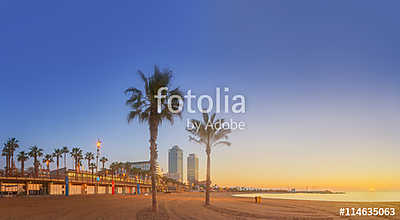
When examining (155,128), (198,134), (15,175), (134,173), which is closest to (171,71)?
(155,128)

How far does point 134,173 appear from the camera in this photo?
6491 inches

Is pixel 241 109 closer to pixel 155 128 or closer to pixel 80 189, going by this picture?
pixel 155 128

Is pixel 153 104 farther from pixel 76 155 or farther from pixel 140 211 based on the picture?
pixel 76 155

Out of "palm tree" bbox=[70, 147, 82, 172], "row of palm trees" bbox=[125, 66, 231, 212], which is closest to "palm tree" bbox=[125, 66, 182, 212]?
"row of palm trees" bbox=[125, 66, 231, 212]

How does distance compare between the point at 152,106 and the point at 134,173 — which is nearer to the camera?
the point at 152,106

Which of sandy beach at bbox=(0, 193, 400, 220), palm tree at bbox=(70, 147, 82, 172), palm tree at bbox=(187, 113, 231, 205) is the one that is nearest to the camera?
sandy beach at bbox=(0, 193, 400, 220)

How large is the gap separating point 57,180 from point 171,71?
46.8 metres

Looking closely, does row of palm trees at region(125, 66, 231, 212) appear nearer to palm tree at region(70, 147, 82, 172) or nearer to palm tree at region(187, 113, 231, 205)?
palm tree at region(187, 113, 231, 205)

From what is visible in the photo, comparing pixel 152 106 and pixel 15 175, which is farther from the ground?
pixel 152 106

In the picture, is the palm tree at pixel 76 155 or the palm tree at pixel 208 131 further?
the palm tree at pixel 76 155

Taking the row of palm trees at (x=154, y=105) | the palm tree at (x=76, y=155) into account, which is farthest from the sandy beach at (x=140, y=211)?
the palm tree at (x=76, y=155)

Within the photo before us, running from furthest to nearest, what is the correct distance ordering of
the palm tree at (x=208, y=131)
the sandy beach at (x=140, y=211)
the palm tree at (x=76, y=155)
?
the palm tree at (x=76, y=155) → the palm tree at (x=208, y=131) → the sandy beach at (x=140, y=211)

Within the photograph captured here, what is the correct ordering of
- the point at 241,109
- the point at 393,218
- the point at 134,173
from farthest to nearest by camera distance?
the point at 134,173 < the point at 241,109 < the point at 393,218

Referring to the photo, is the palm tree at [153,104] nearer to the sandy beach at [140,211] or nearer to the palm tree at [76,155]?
the sandy beach at [140,211]
